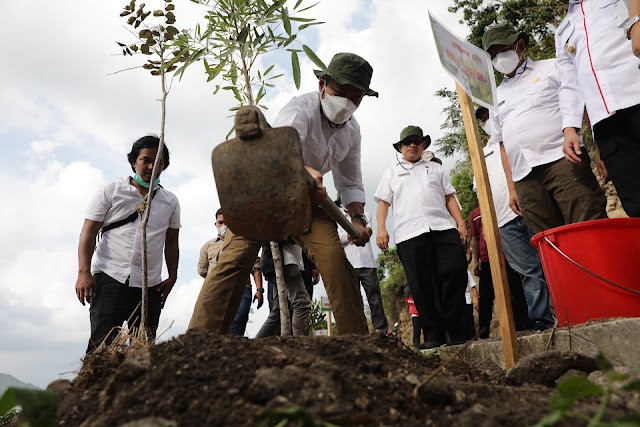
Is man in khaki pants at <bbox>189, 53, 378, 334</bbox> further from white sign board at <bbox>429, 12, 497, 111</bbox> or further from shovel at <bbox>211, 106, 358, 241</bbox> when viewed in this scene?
white sign board at <bbox>429, 12, 497, 111</bbox>

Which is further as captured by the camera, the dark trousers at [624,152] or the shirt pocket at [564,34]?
the shirt pocket at [564,34]

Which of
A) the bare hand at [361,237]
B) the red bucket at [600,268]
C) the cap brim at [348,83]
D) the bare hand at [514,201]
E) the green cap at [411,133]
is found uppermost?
the green cap at [411,133]

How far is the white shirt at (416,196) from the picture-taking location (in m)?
3.91

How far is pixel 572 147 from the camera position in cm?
280

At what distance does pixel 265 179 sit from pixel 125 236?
1838mm

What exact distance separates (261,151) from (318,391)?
1.07 meters

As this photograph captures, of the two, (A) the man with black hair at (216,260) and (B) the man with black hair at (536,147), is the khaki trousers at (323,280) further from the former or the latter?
(A) the man with black hair at (216,260)

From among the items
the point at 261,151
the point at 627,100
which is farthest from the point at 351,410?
the point at 627,100

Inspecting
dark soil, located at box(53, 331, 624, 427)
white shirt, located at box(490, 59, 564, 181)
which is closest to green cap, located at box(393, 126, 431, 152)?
white shirt, located at box(490, 59, 564, 181)

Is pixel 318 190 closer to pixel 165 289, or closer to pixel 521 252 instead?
pixel 165 289

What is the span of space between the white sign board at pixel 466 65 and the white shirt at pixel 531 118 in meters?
0.76

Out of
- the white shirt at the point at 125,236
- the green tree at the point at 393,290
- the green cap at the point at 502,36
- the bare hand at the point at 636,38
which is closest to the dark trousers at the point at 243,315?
the white shirt at the point at 125,236

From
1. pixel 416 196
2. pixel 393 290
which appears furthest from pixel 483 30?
pixel 416 196

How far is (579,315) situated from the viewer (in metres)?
2.48
